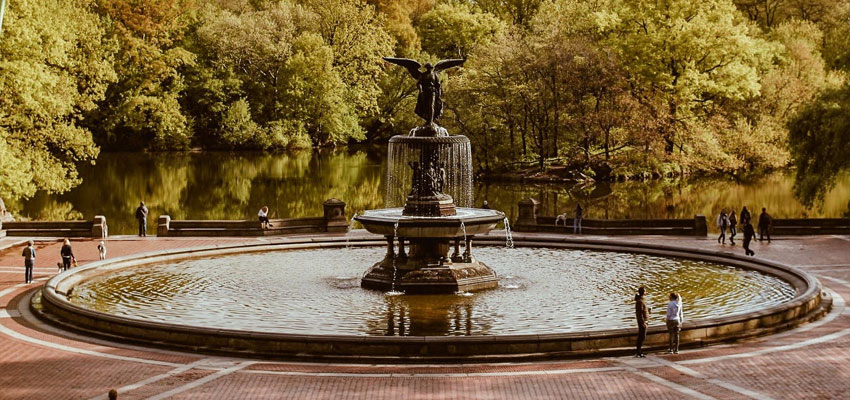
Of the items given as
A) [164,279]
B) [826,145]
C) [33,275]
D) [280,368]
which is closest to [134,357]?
[280,368]

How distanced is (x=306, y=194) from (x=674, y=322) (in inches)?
2131

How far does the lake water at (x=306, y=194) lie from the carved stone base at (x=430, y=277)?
28014mm

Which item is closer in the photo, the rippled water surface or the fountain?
the rippled water surface

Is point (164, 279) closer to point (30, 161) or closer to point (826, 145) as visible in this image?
point (30, 161)

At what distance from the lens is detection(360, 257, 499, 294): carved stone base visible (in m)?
29.4

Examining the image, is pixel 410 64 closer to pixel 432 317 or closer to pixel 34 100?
pixel 432 317

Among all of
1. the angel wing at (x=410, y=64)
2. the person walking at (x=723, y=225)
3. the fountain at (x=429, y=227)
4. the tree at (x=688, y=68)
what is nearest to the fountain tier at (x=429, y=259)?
the fountain at (x=429, y=227)

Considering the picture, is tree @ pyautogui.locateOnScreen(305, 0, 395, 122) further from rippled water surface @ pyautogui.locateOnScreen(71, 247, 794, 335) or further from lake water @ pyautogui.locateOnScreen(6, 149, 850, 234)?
rippled water surface @ pyautogui.locateOnScreen(71, 247, 794, 335)

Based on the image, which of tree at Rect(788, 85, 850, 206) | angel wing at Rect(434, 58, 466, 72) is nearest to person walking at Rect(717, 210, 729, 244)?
tree at Rect(788, 85, 850, 206)

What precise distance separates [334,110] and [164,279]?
70.5 metres

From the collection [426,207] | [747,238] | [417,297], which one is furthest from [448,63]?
[747,238]

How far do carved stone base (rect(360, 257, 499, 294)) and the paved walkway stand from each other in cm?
787

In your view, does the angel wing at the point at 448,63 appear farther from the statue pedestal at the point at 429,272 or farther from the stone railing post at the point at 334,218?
the stone railing post at the point at 334,218

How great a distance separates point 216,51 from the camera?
339 feet
